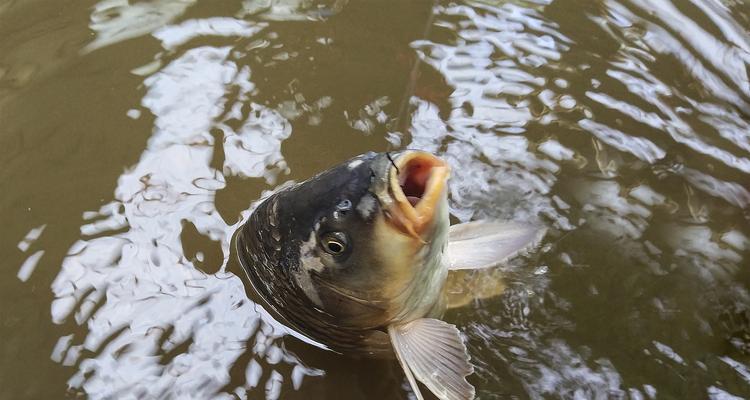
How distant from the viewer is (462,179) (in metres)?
3.35

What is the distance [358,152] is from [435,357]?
1310 mm

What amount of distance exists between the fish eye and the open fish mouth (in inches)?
7.2

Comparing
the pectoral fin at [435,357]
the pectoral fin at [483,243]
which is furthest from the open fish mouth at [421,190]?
the pectoral fin at [483,243]

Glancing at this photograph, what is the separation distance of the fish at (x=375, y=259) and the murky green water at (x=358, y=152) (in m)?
0.24

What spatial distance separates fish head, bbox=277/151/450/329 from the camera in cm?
221

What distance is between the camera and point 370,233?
226 cm

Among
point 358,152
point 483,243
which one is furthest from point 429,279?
point 358,152

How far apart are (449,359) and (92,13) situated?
2.88 m

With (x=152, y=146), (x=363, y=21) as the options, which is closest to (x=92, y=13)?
(x=152, y=146)

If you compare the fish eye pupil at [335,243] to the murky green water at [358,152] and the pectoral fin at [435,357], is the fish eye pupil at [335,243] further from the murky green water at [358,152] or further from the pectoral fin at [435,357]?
the murky green water at [358,152]

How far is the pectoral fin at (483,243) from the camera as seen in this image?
110 inches

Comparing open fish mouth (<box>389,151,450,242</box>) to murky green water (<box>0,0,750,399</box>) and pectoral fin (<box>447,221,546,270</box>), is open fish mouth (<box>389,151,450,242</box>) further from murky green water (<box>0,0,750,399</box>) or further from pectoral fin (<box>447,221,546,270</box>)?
murky green water (<box>0,0,750,399</box>)

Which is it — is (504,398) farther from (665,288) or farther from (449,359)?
(665,288)

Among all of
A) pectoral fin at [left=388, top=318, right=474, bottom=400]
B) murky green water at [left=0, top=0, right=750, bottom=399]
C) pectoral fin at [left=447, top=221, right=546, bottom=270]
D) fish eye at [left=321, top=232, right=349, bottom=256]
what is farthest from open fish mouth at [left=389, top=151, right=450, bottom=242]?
murky green water at [left=0, top=0, right=750, bottom=399]
